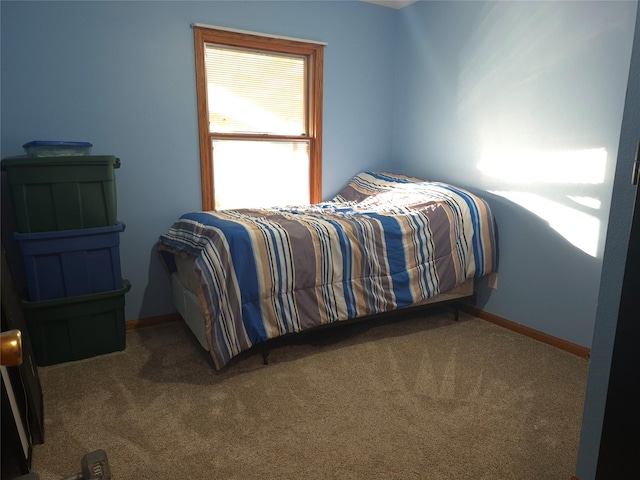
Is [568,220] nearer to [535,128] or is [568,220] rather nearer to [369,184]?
[535,128]

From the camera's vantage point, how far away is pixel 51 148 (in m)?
2.29

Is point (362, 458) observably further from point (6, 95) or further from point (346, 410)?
point (6, 95)

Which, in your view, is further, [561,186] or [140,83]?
[140,83]

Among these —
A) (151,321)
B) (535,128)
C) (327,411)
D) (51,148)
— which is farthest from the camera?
(151,321)

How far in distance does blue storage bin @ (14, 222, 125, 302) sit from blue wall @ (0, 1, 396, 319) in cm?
46

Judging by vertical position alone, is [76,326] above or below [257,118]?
below

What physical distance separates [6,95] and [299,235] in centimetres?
179

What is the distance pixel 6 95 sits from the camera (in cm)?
243

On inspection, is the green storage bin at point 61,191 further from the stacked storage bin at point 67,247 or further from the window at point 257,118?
the window at point 257,118

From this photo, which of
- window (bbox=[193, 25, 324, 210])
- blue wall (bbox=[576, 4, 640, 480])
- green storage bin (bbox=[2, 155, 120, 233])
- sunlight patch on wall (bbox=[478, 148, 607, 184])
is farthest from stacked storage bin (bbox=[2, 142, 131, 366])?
sunlight patch on wall (bbox=[478, 148, 607, 184])

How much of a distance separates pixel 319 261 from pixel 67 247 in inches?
51.7

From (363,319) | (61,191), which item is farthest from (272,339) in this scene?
(61,191)

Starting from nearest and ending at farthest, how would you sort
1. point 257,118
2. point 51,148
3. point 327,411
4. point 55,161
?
point 327,411, point 55,161, point 51,148, point 257,118

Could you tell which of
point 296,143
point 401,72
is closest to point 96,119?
point 296,143
